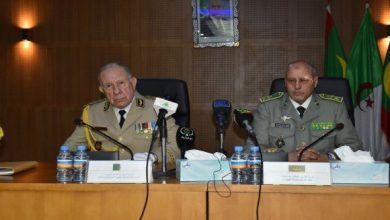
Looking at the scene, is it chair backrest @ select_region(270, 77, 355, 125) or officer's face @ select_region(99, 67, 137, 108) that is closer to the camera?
officer's face @ select_region(99, 67, 137, 108)

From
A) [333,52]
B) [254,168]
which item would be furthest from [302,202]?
[333,52]

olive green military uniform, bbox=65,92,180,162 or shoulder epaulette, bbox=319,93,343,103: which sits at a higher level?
shoulder epaulette, bbox=319,93,343,103

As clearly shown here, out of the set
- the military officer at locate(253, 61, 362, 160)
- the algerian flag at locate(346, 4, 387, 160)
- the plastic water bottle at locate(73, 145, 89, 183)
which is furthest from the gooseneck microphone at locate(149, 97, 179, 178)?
the algerian flag at locate(346, 4, 387, 160)

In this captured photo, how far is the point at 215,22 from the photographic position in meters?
5.04

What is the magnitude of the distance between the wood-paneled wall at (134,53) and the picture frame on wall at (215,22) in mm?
77

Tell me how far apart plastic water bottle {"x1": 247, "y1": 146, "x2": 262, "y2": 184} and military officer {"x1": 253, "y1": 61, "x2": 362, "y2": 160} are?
1.02m

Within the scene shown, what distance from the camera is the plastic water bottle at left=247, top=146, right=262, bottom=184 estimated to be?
1.88m

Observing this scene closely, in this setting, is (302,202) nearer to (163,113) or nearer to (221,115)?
(221,115)

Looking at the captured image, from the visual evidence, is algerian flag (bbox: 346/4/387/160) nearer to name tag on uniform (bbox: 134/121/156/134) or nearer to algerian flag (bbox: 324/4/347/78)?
algerian flag (bbox: 324/4/347/78)

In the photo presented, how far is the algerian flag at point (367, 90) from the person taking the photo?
4.54m

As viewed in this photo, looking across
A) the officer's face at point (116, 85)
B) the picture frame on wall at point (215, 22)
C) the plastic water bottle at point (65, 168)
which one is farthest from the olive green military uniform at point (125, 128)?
the picture frame on wall at point (215, 22)

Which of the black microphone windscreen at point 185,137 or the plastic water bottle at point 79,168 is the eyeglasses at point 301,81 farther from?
the plastic water bottle at point 79,168

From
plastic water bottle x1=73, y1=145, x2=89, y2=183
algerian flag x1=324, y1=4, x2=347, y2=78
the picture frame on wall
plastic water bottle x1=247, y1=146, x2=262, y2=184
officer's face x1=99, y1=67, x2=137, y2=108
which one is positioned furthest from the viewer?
the picture frame on wall

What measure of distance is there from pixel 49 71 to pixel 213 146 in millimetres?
1857
